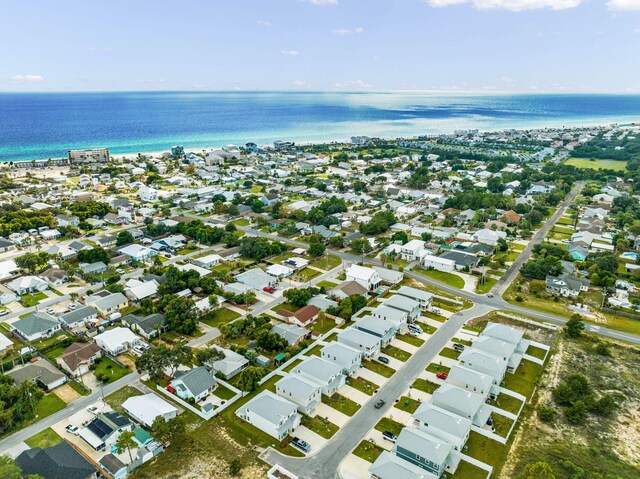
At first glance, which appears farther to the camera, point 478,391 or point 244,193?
point 244,193

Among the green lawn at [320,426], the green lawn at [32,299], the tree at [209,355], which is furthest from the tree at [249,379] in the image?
the green lawn at [32,299]

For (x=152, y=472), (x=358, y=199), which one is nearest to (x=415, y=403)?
(x=152, y=472)

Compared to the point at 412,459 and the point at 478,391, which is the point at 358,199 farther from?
the point at 412,459

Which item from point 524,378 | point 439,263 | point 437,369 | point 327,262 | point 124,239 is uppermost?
point 124,239

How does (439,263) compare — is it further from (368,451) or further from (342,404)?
(368,451)

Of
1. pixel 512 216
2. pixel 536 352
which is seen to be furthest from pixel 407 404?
pixel 512 216
